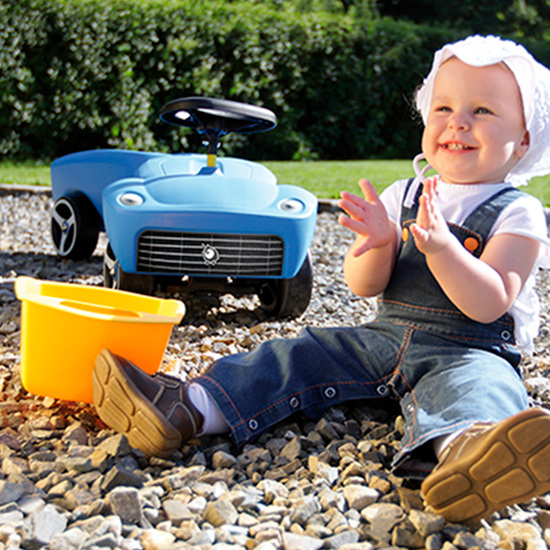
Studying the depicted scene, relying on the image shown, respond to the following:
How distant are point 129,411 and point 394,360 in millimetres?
658

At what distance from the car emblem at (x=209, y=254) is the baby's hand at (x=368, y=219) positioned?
36.5 inches

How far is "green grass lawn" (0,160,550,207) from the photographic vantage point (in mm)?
6391

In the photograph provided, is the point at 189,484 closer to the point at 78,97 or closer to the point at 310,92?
the point at 78,97

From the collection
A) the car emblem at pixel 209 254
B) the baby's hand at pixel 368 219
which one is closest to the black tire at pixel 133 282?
the car emblem at pixel 209 254

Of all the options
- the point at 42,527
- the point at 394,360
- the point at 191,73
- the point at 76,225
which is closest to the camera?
the point at 42,527

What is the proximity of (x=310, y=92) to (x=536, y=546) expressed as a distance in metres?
9.14

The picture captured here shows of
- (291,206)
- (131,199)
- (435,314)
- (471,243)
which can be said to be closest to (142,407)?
(435,314)

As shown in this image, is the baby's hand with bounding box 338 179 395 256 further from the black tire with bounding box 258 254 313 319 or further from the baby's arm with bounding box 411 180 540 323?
the black tire with bounding box 258 254 313 319

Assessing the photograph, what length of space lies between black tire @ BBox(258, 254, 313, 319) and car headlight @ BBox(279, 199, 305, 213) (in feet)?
0.86

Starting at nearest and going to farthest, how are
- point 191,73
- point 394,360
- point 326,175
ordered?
point 394,360, point 326,175, point 191,73

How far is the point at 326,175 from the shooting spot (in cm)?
729

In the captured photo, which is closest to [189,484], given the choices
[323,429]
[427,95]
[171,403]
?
[171,403]

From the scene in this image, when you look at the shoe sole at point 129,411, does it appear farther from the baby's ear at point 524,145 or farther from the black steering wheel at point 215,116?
the black steering wheel at point 215,116

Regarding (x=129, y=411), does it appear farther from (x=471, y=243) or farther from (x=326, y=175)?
(x=326, y=175)
